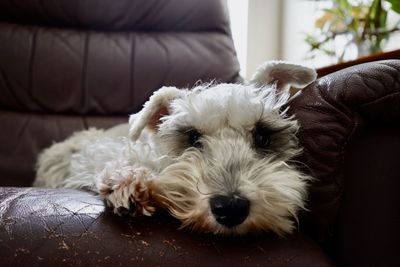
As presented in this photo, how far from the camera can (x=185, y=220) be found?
852 mm

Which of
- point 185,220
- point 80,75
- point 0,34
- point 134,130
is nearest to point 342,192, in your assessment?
point 185,220

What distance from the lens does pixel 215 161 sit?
3.32 ft

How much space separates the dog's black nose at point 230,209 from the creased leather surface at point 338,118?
197 millimetres

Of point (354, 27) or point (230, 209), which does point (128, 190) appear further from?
point (354, 27)

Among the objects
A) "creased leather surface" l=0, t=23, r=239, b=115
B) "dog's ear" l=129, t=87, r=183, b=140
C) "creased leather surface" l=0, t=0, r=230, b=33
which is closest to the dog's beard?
"dog's ear" l=129, t=87, r=183, b=140

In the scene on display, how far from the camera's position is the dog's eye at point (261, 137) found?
114 cm

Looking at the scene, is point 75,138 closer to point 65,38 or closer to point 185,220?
point 65,38

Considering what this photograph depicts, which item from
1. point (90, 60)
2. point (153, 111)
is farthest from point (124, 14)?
point (153, 111)

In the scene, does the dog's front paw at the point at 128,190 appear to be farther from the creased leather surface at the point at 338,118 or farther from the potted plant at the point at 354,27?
the potted plant at the point at 354,27

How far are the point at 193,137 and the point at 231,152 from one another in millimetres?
170

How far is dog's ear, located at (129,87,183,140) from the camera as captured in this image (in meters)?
1.20

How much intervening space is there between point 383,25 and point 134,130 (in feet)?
5.06

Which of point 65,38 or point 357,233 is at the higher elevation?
point 65,38

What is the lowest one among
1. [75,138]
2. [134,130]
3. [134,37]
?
Result: [75,138]
